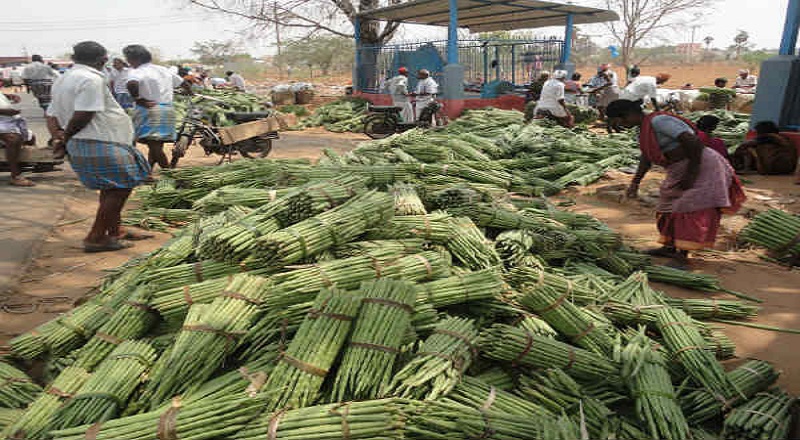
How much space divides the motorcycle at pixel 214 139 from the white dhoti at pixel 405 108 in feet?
12.5

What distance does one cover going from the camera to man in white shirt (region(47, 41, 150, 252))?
13.0 feet

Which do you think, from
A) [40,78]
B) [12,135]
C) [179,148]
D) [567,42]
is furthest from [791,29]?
[40,78]

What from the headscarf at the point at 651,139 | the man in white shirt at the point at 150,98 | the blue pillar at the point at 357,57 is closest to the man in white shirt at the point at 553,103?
the headscarf at the point at 651,139

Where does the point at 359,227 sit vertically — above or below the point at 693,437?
above

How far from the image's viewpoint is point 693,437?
2053mm

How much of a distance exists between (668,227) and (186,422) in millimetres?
4164

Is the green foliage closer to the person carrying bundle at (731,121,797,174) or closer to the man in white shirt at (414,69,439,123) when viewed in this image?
the man in white shirt at (414,69,439,123)

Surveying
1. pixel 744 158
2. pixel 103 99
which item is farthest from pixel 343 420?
pixel 744 158

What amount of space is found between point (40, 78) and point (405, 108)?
10935mm

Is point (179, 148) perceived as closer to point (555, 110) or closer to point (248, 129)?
point (248, 129)

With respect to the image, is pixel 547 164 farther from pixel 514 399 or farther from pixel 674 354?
pixel 514 399

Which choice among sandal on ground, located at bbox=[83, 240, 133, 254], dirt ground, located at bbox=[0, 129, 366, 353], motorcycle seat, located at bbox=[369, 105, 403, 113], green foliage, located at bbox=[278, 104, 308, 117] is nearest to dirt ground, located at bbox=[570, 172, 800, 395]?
dirt ground, located at bbox=[0, 129, 366, 353]

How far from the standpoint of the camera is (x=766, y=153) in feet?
24.6

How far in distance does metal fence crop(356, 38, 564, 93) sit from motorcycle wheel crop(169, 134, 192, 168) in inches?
361
